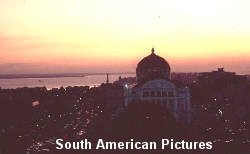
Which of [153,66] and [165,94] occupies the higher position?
[153,66]

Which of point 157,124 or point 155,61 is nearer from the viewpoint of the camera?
point 157,124

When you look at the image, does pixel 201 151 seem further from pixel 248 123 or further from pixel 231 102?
pixel 231 102

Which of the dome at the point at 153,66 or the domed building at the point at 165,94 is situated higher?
the dome at the point at 153,66

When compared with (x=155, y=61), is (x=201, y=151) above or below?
below

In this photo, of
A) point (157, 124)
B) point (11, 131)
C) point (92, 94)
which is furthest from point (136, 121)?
point (92, 94)

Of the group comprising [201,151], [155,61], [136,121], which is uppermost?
[155,61]

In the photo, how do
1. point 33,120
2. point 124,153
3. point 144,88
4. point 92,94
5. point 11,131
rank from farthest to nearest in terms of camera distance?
point 92,94
point 33,120
point 144,88
point 11,131
point 124,153

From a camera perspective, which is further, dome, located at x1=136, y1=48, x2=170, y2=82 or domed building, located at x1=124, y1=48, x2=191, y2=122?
dome, located at x1=136, y1=48, x2=170, y2=82

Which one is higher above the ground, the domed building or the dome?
the dome

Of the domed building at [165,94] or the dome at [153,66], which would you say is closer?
the domed building at [165,94]

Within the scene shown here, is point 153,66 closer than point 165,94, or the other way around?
point 165,94

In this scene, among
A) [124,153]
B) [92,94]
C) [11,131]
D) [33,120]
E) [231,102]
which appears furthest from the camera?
[92,94]
